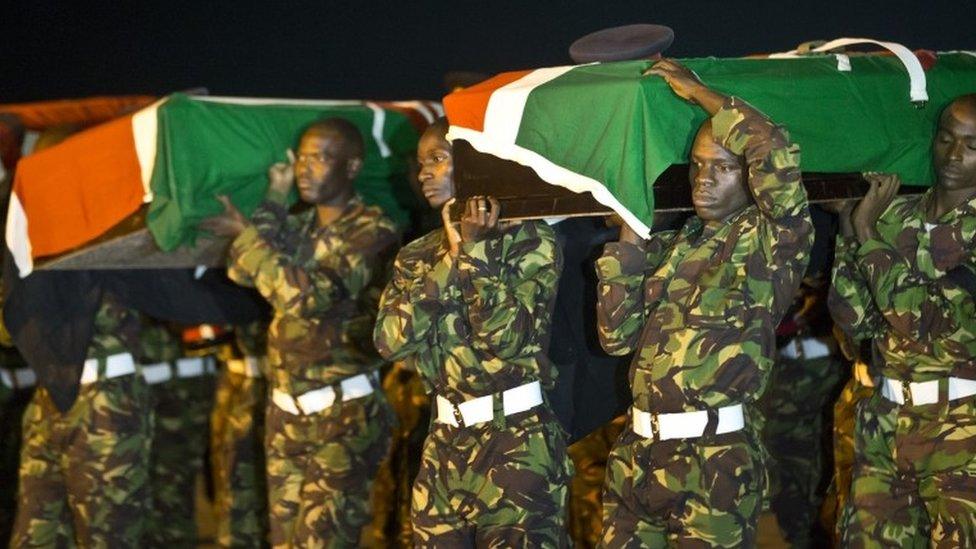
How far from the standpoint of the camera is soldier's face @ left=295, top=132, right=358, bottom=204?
4836 mm

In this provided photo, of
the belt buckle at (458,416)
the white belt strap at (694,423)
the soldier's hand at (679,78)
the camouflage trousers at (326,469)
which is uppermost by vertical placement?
the soldier's hand at (679,78)

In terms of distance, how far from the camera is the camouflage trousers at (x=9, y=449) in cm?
612

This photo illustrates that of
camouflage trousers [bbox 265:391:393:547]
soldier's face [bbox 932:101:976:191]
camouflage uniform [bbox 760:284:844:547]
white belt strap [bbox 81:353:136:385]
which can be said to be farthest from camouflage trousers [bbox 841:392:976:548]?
white belt strap [bbox 81:353:136:385]

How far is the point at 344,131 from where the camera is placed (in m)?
4.89

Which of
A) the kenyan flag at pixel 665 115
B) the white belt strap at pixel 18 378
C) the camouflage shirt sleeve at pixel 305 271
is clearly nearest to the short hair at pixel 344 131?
the camouflage shirt sleeve at pixel 305 271

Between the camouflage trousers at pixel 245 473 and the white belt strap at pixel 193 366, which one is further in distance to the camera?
the white belt strap at pixel 193 366

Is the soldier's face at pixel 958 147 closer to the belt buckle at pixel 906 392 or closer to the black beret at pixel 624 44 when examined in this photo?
the belt buckle at pixel 906 392

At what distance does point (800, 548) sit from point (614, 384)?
1.40 metres

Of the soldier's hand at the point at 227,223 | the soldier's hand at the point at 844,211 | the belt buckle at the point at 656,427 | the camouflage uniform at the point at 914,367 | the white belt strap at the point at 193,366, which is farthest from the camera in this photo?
the white belt strap at the point at 193,366

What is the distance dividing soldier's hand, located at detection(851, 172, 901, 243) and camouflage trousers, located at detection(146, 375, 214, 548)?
320 cm

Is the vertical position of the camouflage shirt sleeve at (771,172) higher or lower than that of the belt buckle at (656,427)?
higher

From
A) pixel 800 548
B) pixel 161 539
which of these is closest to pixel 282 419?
pixel 161 539

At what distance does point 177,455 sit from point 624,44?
3.16 metres

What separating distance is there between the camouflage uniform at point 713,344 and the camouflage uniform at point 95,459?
2.11 m
